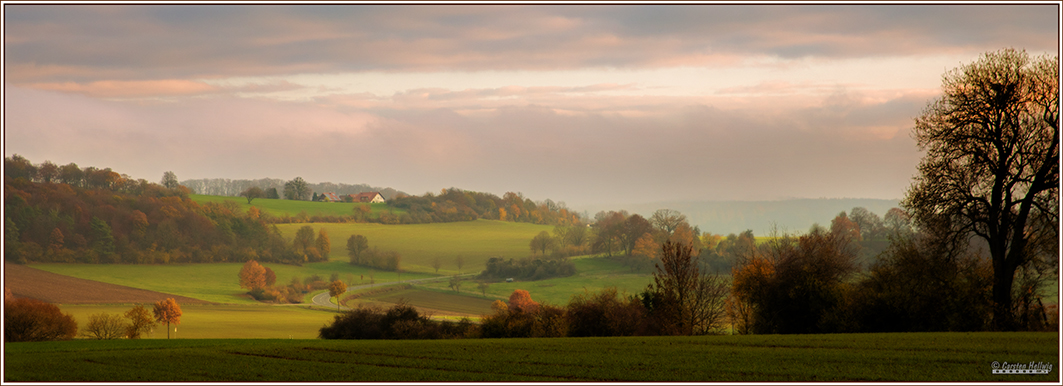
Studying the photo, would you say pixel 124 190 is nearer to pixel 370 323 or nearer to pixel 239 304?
pixel 239 304

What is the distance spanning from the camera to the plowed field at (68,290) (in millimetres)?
89125

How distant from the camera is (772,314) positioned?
33.0 metres

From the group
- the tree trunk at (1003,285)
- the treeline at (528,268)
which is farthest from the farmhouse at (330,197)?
the tree trunk at (1003,285)

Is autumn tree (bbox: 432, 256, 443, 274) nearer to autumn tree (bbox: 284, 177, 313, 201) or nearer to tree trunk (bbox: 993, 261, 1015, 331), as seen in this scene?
autumn tree (bbox: 284, 177, 313, 201)

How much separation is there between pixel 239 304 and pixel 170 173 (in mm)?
78258

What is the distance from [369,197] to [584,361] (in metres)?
162

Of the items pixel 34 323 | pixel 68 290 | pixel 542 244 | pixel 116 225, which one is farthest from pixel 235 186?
pixel 34 323

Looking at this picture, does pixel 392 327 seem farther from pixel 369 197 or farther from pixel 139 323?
pixel 369 197

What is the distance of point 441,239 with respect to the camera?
447 ft

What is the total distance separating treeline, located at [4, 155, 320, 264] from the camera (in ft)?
373

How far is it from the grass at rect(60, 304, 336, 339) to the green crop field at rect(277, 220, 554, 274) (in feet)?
114

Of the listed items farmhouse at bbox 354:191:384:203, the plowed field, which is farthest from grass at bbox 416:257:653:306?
farmhouse at bbox 354:191:384:203

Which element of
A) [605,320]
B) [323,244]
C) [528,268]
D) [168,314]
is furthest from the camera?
[323,244]

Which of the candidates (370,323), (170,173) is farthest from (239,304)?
(170,173)
